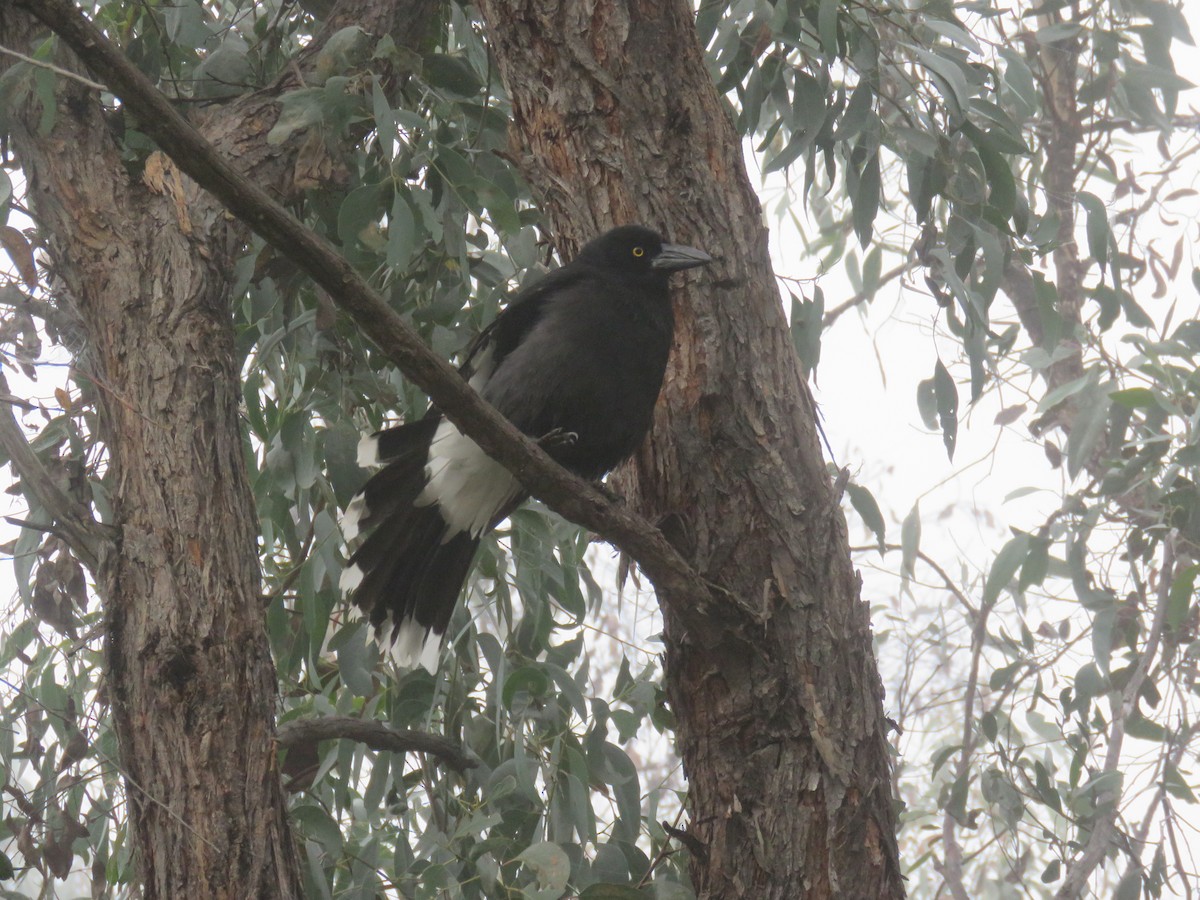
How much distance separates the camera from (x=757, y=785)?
7.25 ft

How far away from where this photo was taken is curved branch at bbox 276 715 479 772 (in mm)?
2201

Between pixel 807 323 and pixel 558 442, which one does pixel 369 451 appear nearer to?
pixel 558 442

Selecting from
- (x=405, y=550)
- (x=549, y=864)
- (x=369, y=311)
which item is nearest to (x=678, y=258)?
(x=405, y=550)

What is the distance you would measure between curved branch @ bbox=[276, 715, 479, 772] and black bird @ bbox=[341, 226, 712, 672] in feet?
0.63

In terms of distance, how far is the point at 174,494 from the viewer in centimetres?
210

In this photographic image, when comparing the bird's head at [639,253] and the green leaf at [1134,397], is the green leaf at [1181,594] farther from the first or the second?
the bird's head at [639,253]

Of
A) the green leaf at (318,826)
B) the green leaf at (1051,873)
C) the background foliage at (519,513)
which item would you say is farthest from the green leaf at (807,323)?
the green leaf at (1051,873)

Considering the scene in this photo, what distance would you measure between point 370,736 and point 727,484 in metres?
0.82

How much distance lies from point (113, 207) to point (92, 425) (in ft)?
1.79

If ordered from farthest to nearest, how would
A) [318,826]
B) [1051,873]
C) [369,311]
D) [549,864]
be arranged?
[1051,873], [318,826], [549,864], [369,311]

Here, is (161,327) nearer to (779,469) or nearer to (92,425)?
(92,425)

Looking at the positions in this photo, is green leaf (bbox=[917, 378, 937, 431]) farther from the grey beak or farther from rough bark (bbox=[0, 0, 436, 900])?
rough bark (bbox=[0, 0, 436, 900])

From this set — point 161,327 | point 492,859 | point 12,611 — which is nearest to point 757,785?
point 492,859

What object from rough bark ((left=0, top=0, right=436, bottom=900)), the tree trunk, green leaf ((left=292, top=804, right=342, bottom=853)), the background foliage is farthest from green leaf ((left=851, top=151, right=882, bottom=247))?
green leaf ((left=292, top=804, right=342, bottom=853))
